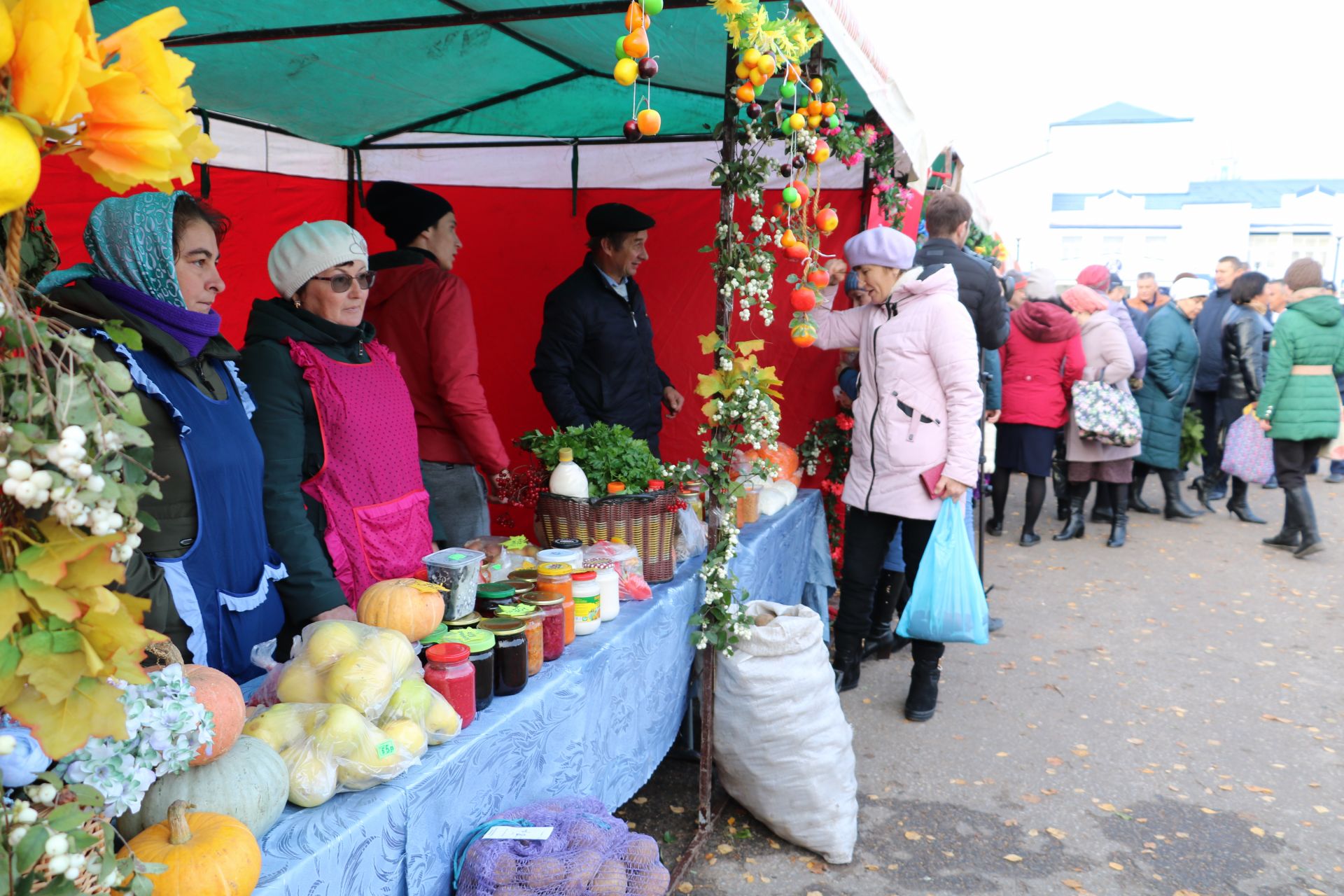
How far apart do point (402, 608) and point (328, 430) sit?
652 millimetres

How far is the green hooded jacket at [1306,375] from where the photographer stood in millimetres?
6906

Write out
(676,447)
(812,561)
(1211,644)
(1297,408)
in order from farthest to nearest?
(1297,408)
(676,447)
(1211,644)
(812,561)

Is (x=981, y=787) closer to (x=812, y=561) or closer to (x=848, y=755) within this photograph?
(x=848, y=755)

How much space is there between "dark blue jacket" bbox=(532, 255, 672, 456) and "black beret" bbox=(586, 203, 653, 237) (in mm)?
176

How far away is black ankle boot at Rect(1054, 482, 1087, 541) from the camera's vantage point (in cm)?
782

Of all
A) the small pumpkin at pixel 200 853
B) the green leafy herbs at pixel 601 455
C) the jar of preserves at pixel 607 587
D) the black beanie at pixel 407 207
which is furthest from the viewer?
the black beanie at pixel 407 207

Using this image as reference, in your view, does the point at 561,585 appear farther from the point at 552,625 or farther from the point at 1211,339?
the point at 1211,339

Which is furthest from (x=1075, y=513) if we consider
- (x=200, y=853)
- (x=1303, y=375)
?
(x=200, y=853)

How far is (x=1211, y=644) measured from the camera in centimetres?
547

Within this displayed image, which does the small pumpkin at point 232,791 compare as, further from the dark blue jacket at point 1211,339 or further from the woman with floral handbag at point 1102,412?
the dark blue jacket at point 1211,339

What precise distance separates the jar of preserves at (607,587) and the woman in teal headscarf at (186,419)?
2.88 feet

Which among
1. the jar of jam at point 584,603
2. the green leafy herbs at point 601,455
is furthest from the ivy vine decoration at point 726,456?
the jar of jam at point 584,603

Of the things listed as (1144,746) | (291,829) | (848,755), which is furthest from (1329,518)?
(291,829)

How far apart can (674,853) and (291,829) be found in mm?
1904
